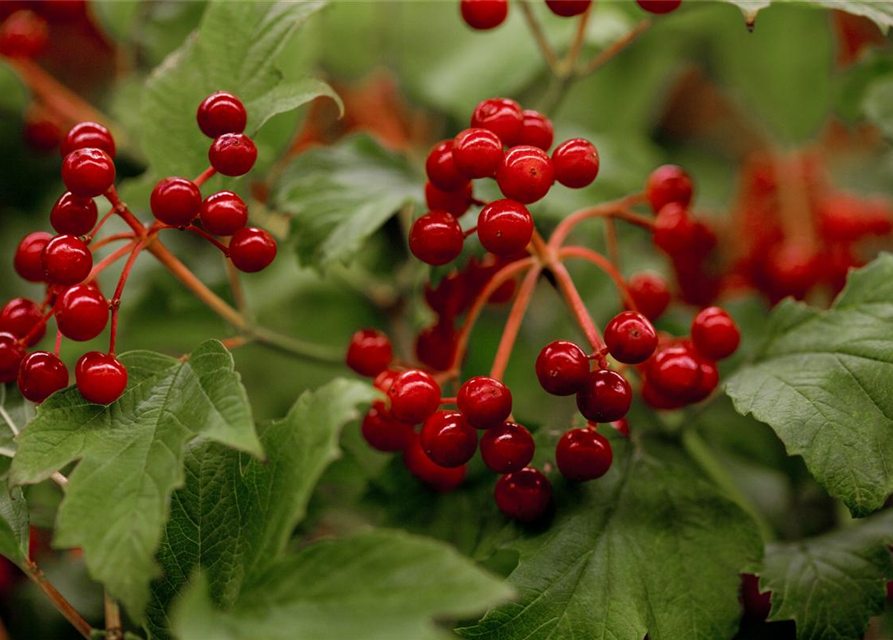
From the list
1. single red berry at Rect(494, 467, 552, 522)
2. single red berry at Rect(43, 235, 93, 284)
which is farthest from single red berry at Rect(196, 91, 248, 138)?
single red berry at Rect(494, 467, 552, 522)

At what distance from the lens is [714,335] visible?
690 millimetres

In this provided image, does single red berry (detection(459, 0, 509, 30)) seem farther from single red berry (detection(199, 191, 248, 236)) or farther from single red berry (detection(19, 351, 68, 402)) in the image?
single red berry (detection(19, 351, 68, 402))

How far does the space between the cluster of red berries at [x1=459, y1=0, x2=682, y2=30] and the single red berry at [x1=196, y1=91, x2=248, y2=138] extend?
0.25 meters

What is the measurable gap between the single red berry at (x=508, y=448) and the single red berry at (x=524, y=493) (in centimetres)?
3

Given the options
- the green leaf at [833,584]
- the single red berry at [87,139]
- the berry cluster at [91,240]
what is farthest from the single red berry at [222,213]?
the green leaf at [833,584]

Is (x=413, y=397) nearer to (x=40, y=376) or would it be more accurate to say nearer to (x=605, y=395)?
(x=605, y=395)

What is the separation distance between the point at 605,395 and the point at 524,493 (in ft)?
0.34

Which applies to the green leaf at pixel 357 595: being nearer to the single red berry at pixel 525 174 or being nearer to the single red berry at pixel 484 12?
the single red berry at pixel 525 174

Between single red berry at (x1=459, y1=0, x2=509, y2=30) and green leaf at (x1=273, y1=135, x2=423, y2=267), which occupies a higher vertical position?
single red berry at (x1=459, y1=0, x2=509, y2=30)

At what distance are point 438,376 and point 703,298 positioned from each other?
51 cm

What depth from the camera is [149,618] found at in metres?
0.63

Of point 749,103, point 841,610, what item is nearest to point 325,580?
point 841,610

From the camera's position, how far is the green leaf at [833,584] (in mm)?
646

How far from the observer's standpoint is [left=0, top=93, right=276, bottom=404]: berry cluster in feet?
1.96
